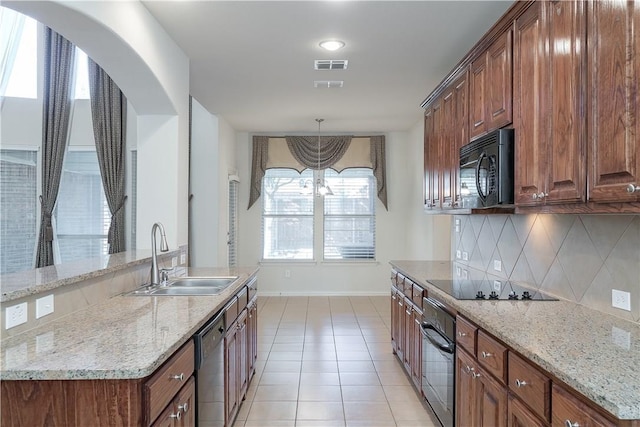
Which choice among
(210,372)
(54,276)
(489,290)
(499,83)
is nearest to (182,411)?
(210,372)

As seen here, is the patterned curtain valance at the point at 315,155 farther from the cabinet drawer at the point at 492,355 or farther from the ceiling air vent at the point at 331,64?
the cabinet drawer at the point at 492,355

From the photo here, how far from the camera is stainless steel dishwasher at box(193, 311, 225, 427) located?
186 centimetres

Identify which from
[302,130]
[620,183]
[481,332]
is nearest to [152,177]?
[481,332]

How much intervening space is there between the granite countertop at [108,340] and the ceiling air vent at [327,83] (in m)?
2.76

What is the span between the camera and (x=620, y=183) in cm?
147

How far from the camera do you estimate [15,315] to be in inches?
63.4

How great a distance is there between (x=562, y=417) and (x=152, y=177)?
10.3 feet

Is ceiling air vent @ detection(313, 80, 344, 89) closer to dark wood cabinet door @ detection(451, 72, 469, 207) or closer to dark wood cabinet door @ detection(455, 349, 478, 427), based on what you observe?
dark wood cabinet door @ detection(451, 72, 469, 207)

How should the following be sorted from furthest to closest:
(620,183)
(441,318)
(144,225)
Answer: (144,225) → (441,318) → (620,183)

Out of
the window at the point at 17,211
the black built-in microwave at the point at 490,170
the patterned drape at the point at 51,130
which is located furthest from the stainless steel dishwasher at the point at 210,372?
the window at the point at 17,211

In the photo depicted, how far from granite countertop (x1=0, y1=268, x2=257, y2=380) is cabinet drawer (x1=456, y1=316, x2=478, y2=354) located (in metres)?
1.31

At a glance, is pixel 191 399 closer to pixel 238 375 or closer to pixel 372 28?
pixel 238 375

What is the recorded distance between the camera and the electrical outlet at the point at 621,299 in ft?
6.14

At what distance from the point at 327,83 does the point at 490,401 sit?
338 centimetres
